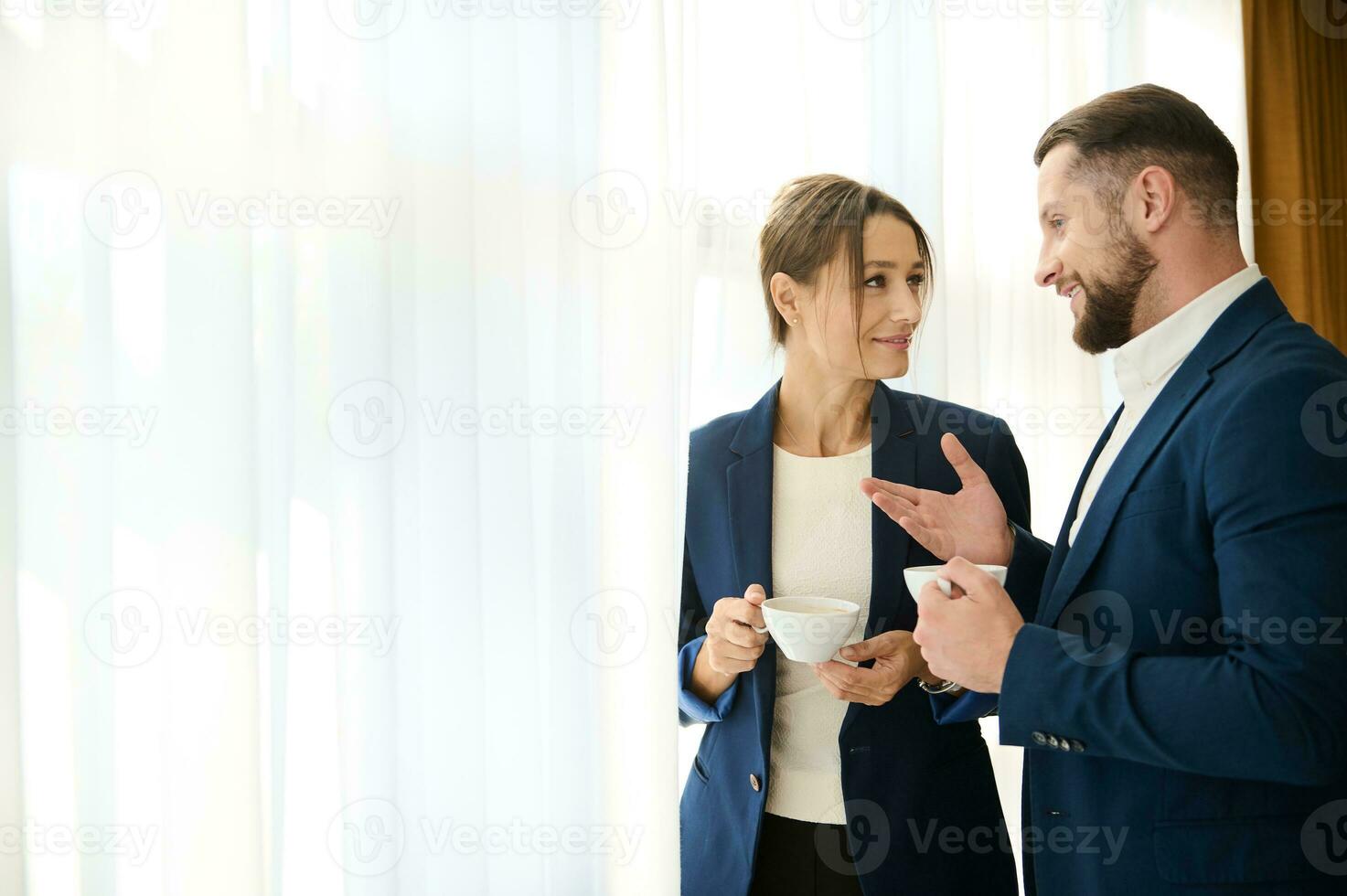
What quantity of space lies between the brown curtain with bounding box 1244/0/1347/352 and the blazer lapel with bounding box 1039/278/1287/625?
1.94 metres

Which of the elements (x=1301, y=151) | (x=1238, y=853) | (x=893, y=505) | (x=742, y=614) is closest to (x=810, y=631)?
(x=742, y=614)

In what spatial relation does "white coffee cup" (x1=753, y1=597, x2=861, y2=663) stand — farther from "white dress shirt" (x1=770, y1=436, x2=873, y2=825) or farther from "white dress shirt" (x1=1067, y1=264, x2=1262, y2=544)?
"white dress shirt" (x1=1067, y1=264, x2=1262, y2=544)

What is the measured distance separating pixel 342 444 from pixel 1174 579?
920mm

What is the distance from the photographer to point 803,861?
1.32 m

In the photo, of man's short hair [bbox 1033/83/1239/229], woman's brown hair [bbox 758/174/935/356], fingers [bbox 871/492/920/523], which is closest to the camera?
man's short hair [bbox 1033/83/1239/229]

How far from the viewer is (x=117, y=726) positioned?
95 cm

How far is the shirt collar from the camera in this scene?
112cm

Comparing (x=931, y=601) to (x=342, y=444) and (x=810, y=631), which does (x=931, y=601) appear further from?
(x=342, y=444)

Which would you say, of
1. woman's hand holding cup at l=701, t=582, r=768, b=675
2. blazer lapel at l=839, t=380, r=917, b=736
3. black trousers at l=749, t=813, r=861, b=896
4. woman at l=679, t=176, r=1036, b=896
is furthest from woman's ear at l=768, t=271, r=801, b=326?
black trousers at l=749, t=813, r=861, b=896

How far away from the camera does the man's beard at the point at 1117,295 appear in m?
1.16

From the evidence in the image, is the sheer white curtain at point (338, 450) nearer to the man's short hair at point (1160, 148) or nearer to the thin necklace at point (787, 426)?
the thin necklace at point (787, 426)

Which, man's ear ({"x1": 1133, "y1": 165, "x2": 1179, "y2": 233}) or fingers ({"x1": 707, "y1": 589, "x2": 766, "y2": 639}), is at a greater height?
man's ear ({"x1": 1133, "y1": 165, "x2": 1179, "y2": 233})

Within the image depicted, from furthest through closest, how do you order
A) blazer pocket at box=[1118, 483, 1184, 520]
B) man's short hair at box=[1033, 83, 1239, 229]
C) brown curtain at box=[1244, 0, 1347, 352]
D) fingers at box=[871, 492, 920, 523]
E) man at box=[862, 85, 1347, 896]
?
1. brown curtain at box=[1244, 0, 1347, 352]
2. fingers at box=[871, 492, 920, 523]
3. man's short hair at box=[1033, 83, 1239, 229]
4. blazer pocket at box=[1118, 483, 1184, 520]
5. man at box=[862, 85, 1347, 896]

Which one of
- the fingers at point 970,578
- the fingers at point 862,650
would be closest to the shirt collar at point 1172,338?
the fingers at point 970,578
